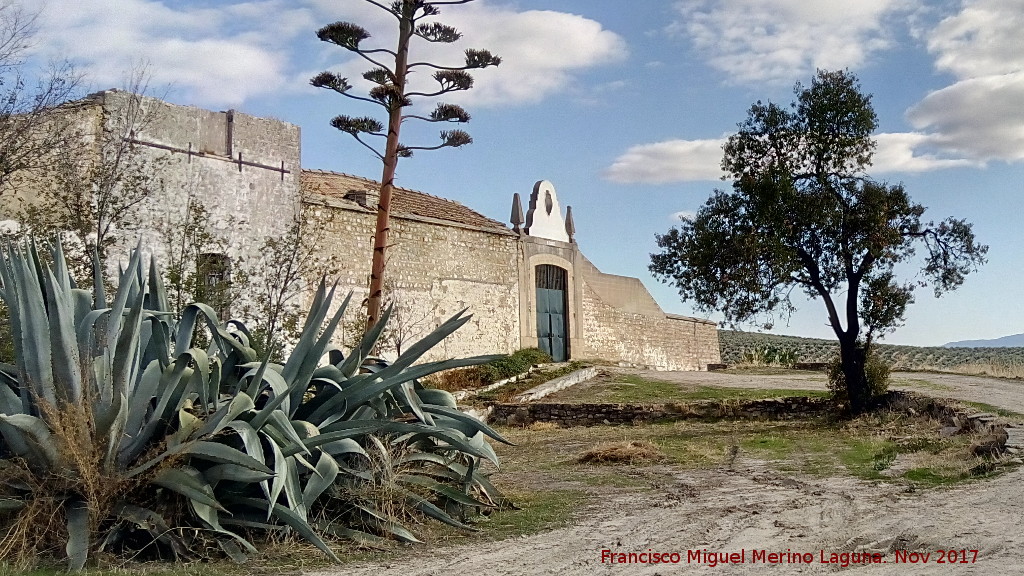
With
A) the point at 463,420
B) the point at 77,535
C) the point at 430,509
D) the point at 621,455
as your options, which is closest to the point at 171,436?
the point at 77,535

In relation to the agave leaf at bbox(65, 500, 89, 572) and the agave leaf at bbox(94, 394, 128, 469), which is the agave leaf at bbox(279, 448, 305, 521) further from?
the agave leaf at bbox(65, 500, 89, 572)

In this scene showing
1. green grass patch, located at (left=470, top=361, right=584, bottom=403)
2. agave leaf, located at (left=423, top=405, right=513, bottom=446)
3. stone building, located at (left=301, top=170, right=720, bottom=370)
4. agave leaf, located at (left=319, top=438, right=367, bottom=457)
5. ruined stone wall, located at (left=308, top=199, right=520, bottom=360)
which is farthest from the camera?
stone building, located at (left=301, top=170, right=720, bottom=370)

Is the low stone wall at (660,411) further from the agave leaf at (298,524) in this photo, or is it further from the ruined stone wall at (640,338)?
the agave leaf at (298,524)

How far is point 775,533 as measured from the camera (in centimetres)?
532

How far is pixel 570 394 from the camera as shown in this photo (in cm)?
1800

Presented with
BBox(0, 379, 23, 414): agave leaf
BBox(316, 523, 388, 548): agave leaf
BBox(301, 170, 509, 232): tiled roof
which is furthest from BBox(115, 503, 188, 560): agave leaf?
BBox(301, 170, 509, 232): tiled roof

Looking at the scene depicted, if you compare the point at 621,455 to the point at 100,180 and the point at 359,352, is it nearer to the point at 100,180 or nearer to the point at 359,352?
the point at 359,352

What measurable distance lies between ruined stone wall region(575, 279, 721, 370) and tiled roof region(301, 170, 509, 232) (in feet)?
11.5

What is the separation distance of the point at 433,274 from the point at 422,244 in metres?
0.70

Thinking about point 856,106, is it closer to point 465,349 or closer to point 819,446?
point 819,446

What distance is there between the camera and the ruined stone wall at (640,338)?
77.3 feet

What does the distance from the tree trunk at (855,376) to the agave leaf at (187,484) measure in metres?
11.6

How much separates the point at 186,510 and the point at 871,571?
356cm

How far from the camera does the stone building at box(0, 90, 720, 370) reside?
50.6 feet
